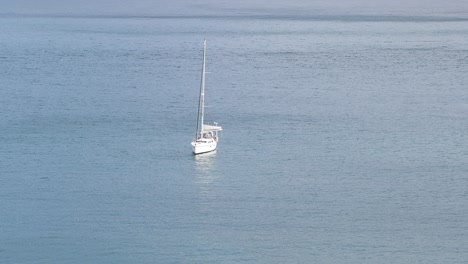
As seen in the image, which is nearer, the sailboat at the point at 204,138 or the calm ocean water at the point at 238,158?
the calm ocean water at the point at 238,158

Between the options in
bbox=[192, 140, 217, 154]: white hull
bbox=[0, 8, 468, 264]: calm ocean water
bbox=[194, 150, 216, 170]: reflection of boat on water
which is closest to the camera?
bbox=[0, 8, 468, 264]: calm ocean water

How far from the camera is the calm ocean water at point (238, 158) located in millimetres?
53406

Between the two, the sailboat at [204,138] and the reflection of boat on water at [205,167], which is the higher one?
the sailboat at [204,138]

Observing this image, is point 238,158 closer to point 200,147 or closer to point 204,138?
point 200,147

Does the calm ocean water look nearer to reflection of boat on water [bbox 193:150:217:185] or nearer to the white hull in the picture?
reflection of boat on water [bbox 193:150:217:185]

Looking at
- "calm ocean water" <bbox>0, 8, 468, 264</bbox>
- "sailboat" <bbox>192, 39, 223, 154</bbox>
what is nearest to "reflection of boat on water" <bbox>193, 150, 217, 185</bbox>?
"calm ocean water" <bbox>0, 8, 468, 264</bbox>

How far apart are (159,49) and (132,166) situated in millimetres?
53477

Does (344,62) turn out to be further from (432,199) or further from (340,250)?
(340,250)

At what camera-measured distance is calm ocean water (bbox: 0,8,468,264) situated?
53406 millimetres

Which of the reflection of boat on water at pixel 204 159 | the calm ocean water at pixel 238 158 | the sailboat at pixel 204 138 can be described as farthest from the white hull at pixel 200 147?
the calm ocean water at pixel 238 158

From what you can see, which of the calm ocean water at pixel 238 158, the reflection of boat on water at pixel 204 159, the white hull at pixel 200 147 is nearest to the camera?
the calm ocean water at pixel 238 158

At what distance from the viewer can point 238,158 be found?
220ft

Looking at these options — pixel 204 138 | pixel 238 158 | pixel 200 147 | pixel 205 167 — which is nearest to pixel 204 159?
pixel 200 147

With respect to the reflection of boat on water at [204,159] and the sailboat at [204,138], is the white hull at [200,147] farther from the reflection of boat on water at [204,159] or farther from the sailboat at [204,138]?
the reflection of boat on water at [204,159]
